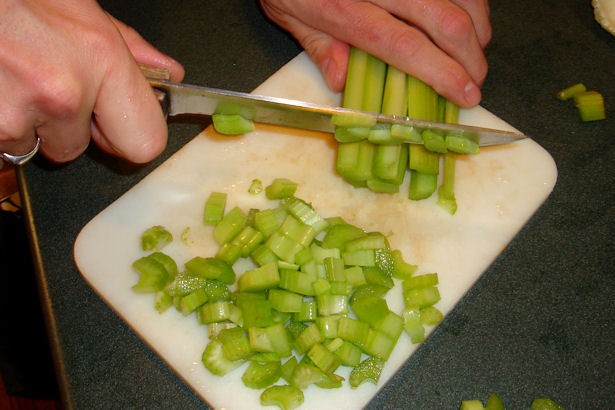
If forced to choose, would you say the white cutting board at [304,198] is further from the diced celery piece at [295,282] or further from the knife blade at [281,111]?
the diced celery piece at [295,282]

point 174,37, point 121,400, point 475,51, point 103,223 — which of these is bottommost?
point 121,400

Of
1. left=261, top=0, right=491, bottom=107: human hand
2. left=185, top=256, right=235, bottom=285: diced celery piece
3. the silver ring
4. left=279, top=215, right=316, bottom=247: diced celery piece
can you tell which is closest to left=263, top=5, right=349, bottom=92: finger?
left=261, top=0, right=491, bottom=107: human hand

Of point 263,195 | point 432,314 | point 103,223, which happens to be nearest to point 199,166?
point 263,195

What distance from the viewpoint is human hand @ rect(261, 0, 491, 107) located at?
172 cm

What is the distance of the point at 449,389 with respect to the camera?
5.04 ft

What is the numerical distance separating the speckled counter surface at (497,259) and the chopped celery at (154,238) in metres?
0.23

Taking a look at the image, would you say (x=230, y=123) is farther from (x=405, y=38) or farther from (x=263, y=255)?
(x=405, y=38)

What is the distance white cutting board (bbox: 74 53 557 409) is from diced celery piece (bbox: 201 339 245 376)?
0.04 meters

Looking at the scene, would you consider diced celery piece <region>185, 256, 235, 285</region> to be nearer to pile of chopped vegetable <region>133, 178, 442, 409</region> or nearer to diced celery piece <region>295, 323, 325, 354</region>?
pile of chopped vegetable <region>133, 178, 442, 409</region>

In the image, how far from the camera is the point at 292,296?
1488 mm

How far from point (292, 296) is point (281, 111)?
1.81ft

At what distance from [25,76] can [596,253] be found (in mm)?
1746

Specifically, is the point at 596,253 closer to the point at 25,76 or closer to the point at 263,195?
the point at 263,195

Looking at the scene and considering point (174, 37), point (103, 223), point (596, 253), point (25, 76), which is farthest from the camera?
point (174, 37)
